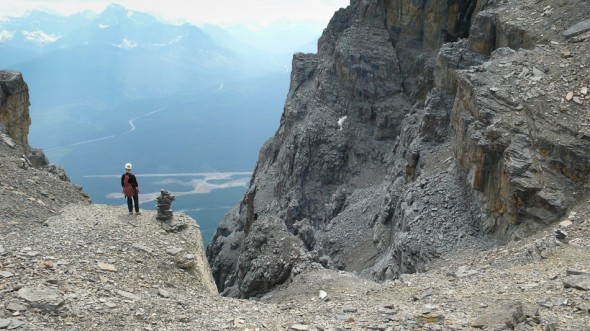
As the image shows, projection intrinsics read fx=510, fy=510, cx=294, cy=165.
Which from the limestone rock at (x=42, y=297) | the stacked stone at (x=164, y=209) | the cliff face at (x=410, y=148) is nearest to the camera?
the limestone rock at (x=42, y=297)

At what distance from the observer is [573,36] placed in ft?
118

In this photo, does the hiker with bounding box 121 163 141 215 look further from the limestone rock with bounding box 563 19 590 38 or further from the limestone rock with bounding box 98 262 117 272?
the limestone rock with bounding box 563 19 590 38

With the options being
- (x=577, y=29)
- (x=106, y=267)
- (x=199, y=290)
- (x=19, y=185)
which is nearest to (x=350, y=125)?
(x=577, y=29)

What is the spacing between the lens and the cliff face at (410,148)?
31000mm

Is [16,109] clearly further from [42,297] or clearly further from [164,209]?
[42,297]

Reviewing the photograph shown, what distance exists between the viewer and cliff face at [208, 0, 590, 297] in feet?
102

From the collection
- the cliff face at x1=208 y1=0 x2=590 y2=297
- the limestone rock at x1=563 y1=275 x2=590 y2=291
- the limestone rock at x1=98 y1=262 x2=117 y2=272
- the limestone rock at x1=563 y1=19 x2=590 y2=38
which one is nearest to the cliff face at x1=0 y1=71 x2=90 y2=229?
the limestone rock at x1=98 y1=262 x2=117 y2=272

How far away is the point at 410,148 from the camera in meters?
48.5

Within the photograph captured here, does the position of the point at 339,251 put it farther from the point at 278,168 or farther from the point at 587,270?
the point at 587,270

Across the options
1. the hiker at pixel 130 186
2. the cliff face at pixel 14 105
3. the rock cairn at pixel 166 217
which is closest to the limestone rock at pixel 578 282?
the rock cairn at pixel 166 217

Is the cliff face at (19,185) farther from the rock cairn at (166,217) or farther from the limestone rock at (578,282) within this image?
the limestone rock at (578,282)

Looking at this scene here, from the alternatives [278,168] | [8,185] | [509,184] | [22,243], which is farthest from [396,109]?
[22,243]

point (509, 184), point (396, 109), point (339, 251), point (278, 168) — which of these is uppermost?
point (396, 109)

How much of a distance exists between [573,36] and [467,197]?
13638 mm
